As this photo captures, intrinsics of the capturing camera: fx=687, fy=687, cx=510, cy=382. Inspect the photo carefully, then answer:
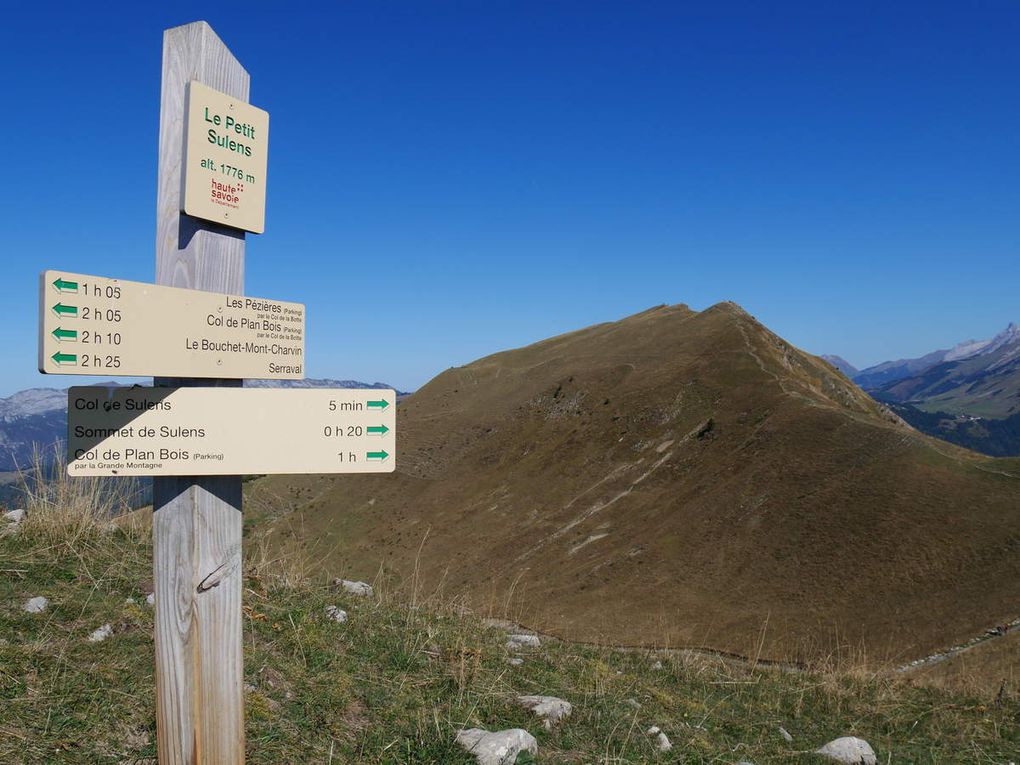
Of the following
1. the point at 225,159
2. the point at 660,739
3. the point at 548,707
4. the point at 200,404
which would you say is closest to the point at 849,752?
the point at 660,739

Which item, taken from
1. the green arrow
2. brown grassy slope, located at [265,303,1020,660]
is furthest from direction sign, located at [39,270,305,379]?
brown grassy slope, located at [265,303,1020,660]

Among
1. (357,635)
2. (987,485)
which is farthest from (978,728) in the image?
(987,485)

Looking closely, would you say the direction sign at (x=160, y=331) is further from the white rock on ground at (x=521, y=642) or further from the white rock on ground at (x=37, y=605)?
the white rock on ground at (x=521, y=642)

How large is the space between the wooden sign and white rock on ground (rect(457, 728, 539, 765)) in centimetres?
298

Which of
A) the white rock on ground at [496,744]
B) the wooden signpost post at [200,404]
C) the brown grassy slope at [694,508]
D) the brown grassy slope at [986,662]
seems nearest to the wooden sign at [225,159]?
the wooden signpost post at [200,404]

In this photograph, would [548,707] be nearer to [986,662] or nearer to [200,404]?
[200,404]

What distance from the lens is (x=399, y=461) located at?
54656 mm

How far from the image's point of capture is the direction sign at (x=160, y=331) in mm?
2516

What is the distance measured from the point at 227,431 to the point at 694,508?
33.6 metres

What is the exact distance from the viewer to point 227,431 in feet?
9.48

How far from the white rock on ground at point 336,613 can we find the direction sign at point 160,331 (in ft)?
12.9

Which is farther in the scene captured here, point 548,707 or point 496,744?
point 548,707

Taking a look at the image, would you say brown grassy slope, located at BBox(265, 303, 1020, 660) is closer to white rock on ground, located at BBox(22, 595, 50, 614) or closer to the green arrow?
white rock on ground, located at BBox(22, 595, 50, 614)

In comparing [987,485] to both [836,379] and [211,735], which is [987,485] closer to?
[836,379]
